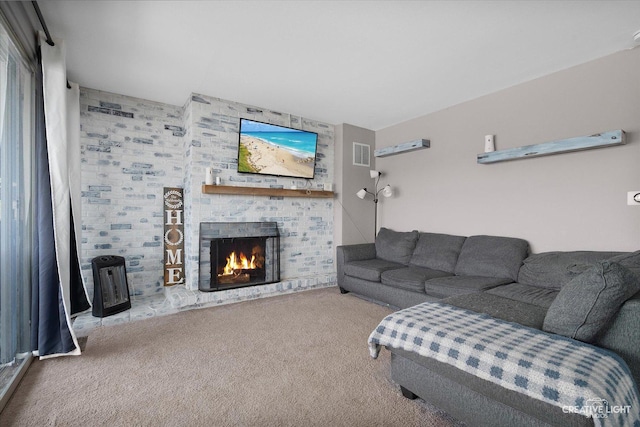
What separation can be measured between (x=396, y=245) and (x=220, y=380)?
274 centimetres

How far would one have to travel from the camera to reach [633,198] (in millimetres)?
2443

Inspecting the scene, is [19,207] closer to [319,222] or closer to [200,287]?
[200,287]

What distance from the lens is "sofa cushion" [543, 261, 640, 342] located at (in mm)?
1360

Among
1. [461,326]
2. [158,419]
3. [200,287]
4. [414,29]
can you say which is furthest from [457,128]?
[158,419]

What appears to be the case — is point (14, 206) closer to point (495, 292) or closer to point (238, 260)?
point (238, 260)

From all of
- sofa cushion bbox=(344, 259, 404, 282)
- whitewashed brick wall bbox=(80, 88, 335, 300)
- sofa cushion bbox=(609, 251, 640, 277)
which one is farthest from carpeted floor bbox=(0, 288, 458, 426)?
sofa cushion bbox=(609, 251, 640, 277)

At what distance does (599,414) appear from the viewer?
→ 3.36 feet

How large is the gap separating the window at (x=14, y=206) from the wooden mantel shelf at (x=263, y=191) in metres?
1.56

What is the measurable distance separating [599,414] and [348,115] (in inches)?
151

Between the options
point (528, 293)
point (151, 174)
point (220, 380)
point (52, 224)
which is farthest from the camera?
point (151, 174)

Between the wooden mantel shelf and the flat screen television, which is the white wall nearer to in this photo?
the wooden mantel shelf

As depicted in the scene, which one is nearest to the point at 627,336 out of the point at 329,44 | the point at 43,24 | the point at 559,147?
the point at 559,147

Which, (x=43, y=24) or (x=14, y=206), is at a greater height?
(x=43, y=24)

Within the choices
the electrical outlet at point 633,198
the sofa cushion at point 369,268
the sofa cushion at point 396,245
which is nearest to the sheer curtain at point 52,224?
the sofa cushion at point 369,268
